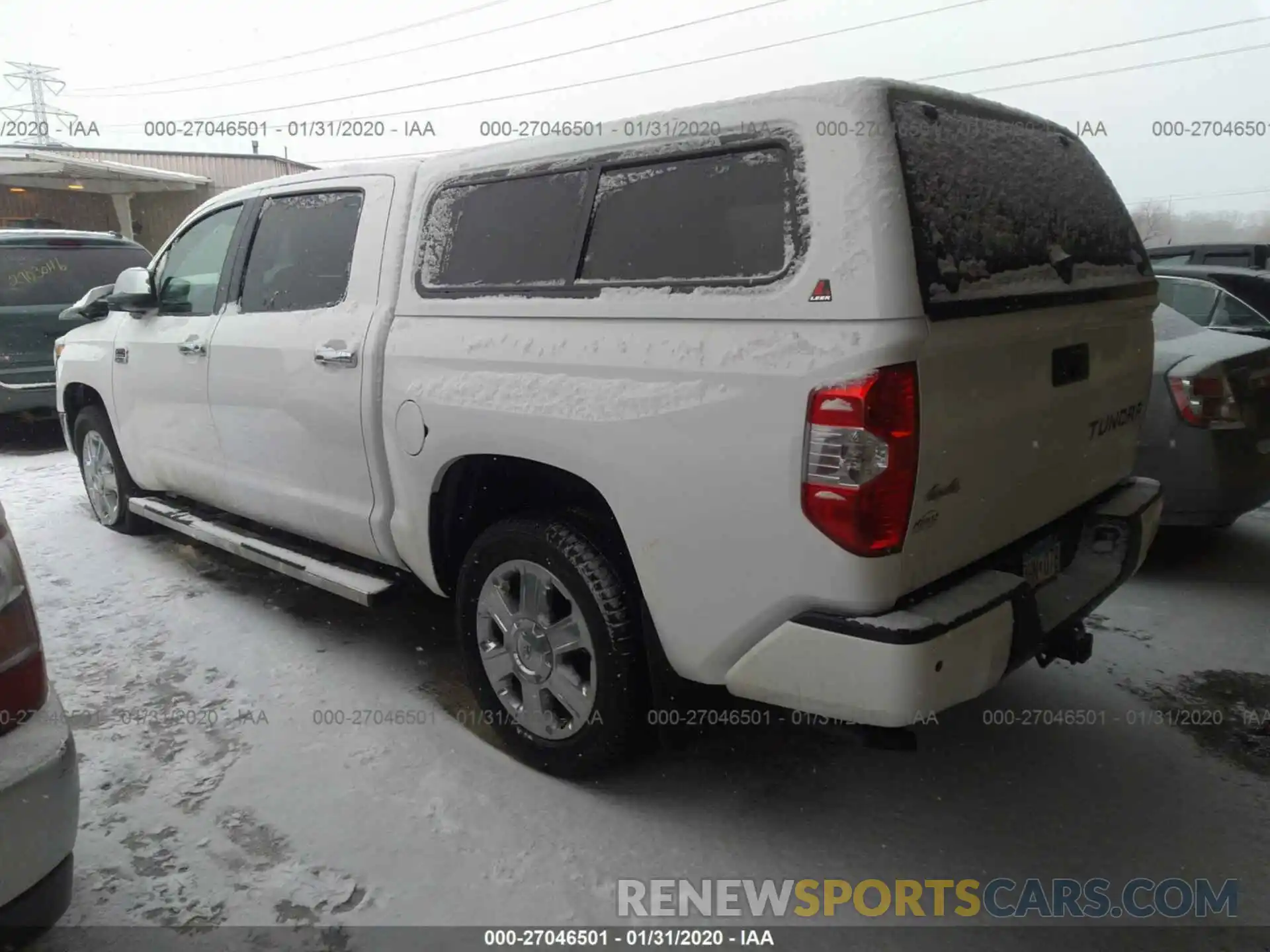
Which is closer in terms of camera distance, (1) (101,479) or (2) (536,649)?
(2) (536,649)

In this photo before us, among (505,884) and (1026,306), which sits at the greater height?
(1026,306)

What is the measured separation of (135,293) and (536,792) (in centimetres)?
320

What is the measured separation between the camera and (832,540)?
1964mm

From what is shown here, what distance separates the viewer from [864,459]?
1926mm

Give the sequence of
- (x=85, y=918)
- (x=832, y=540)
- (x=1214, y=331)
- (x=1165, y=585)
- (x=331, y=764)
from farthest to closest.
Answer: (x=1214, y=331)
(x=1165, y=585)
(x=331, y=764)
(x=85, y=918)
(x=832, y=540)

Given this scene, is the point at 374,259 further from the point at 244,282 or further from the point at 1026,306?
the point at 1026,306

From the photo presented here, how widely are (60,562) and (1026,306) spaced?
4.90m

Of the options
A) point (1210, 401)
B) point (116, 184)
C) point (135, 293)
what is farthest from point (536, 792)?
point (116, 184)

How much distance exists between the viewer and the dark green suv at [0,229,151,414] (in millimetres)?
7531

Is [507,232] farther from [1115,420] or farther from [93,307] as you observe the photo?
[93,307]

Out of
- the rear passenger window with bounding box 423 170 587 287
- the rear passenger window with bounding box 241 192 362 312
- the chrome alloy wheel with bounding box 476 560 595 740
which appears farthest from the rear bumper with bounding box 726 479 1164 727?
the rear passenger window with bounding box 241 192 362 312

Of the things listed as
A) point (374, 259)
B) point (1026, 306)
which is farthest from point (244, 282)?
point (1026, 306)

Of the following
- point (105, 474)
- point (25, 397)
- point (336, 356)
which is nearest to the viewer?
point (336, 356)

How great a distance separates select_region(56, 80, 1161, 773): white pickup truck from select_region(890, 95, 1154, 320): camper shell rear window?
13 millimetres
